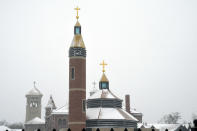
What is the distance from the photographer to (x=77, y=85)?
49.9 m

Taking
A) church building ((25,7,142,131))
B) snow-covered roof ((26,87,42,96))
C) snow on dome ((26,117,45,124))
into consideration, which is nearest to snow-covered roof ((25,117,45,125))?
snow on dome ((26,117,45,124))

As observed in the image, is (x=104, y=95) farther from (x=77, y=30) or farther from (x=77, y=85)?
(x=77, y=30)

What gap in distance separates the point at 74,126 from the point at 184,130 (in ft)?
110

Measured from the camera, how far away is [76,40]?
5166cm

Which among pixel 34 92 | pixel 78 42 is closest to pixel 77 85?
pixel 78 42

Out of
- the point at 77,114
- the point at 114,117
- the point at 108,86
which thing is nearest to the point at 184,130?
the point at 108,86

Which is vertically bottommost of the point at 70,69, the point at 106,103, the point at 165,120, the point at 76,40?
the point at 165,120

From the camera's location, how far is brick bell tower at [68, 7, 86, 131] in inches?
1949

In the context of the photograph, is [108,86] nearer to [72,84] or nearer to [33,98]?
[72,84]

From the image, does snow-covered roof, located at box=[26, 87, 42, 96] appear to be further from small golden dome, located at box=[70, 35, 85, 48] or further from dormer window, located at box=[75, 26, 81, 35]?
small golden dome, located at box=[70, 35, 85, 48]

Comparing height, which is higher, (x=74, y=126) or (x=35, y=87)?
(x=35, y=87)

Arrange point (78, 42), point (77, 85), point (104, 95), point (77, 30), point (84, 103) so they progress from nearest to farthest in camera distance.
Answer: point (77, 85) → point (84, 103) → point (78, 42) → point (77, 30) → point (104, 95)

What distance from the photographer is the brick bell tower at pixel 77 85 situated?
49.5 meters

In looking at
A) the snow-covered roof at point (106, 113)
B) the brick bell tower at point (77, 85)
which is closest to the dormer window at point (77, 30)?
the brick bell tower at point (77, 85)
